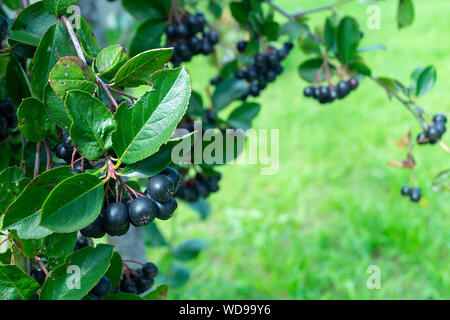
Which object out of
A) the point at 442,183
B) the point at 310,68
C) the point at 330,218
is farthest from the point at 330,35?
the point at 330,218

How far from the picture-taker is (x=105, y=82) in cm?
81

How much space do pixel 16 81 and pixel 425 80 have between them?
129 cm

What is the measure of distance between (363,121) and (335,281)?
2.18 m

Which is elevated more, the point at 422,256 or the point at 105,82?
the point at 105,82

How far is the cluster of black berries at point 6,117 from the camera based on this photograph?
46.2 inches

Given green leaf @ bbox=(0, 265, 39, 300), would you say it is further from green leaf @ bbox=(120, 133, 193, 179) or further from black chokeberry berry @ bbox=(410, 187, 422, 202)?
black chokeberry berry @ bbox=(410, 187, 422, 202)

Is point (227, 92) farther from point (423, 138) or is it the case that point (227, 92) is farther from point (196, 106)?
point (423, 138)

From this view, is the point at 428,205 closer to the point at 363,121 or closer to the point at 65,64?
the point at 363,121

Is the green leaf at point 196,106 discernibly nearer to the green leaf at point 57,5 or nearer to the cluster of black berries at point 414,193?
the green leaf at point 57,5

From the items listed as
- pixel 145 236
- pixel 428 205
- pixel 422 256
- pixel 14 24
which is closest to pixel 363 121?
pixel 428 205

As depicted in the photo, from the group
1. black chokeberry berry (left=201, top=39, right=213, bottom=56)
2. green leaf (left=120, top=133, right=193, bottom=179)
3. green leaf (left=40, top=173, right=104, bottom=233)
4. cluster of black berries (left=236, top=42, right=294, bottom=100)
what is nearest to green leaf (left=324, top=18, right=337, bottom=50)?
cluster of black berries (left=236, top=42, right=294, bottom=100)

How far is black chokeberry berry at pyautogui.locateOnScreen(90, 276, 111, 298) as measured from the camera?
0.88 m

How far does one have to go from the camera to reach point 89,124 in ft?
2.29

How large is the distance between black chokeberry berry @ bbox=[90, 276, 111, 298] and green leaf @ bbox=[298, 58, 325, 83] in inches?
43.9
